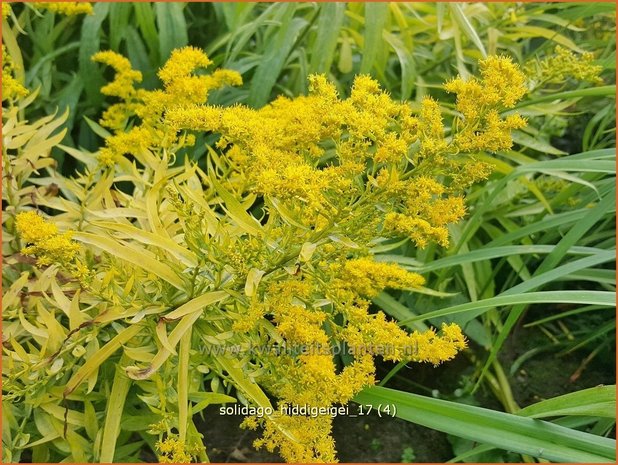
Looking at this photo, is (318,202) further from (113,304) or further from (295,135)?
(113,304)

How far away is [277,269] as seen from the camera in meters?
1.31

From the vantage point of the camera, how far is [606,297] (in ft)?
4.71

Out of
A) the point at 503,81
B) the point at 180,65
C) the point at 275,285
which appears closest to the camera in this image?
the point at 503,81

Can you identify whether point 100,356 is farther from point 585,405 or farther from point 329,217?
point 585,405

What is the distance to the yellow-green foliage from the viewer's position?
120cm

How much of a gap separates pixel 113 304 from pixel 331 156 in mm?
993

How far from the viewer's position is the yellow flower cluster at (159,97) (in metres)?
1.56

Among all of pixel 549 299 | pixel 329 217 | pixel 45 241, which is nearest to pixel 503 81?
pixel 329 217

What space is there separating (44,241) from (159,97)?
53 centimetres

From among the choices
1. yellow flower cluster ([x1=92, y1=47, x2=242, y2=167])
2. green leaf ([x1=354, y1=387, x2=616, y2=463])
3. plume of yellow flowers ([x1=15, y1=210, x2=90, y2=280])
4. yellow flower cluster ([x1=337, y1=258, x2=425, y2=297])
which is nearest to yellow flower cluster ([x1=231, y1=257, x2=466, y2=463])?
yellow flower cluster ([x1=337, y1=258, x2=425, y2=297])

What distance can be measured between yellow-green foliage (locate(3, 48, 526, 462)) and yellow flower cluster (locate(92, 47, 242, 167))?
0.20 meters

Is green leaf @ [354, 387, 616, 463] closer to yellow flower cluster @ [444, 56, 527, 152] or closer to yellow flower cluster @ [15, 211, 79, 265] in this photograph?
yellow flower cluster @ [444, 56, 527, 152]

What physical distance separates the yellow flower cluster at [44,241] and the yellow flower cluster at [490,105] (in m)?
0.73

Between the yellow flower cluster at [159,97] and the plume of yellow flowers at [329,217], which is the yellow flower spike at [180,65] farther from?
the plume of yellow flowers at [329,217]
